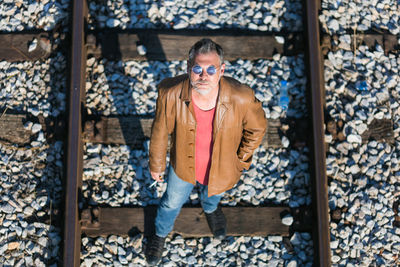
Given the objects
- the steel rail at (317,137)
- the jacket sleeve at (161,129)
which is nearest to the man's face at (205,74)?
the jacket sleeve at (161,129)

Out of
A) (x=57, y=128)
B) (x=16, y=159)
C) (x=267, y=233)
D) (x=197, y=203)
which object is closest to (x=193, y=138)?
(x=197, y=203)

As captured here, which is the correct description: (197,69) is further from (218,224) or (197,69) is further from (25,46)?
(25,46)

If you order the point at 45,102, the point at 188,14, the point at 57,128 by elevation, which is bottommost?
the point at 57,128

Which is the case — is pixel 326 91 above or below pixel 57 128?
above

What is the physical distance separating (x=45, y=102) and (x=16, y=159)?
738mm

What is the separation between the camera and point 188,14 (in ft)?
16.0

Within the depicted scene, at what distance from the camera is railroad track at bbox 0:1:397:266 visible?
4.16 m

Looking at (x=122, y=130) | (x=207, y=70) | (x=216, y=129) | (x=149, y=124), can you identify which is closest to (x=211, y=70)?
(x=207, y=70)

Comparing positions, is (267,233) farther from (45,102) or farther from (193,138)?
(45,102)

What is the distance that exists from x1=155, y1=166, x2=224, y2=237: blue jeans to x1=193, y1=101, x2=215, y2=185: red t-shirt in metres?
0.19

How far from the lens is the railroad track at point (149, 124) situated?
416 centimetres

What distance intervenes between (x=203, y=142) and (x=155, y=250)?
160cm

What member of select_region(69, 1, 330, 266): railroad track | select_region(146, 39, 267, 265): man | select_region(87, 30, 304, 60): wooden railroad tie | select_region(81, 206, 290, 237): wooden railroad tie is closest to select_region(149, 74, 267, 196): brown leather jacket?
select_region(146, 39, 267, 265): man

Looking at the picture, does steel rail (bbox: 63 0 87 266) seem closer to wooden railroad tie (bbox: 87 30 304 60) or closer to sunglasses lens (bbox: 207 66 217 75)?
wooden railroad tie (bbox: 87 30 304 60)
